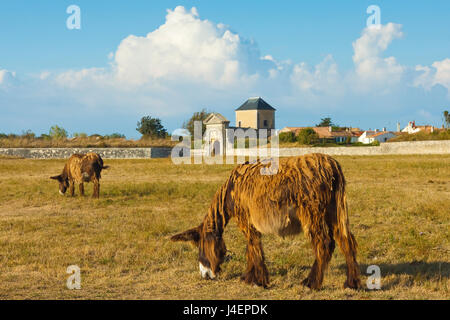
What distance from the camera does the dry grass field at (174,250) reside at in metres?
6.25

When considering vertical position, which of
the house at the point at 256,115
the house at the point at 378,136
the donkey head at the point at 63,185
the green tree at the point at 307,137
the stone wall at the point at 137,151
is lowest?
the donkey head at the point at 63,185

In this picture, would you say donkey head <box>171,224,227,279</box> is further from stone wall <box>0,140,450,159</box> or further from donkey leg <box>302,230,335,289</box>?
stone wall <box>0,140,450,159</box>

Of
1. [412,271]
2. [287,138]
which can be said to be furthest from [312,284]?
[287,138]

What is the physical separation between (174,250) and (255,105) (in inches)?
3035

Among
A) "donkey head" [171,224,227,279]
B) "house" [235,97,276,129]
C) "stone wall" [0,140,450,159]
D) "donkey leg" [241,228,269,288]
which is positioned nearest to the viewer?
"donkey leg" [241,228,269,288]

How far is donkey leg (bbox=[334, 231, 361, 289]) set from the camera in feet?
19.1

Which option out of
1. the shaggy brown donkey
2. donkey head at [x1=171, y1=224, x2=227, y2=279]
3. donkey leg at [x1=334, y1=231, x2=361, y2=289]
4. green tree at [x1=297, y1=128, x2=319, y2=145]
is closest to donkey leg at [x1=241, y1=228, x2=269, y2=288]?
the shaggy brown donkey

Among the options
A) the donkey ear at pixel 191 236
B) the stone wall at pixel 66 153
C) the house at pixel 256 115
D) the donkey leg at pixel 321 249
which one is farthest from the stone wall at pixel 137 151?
the donkey leg at pixel 321 249

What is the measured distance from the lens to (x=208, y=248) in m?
6.46

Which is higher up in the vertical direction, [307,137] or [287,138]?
[287,138]

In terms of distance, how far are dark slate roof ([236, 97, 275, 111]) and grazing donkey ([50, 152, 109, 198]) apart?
220ft

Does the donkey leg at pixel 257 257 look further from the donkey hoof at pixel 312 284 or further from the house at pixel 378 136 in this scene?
the house at pixel 378 136

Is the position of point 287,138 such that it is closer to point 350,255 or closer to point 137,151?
point 137,151

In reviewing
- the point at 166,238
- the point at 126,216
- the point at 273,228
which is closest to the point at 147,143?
the point at 126,216
